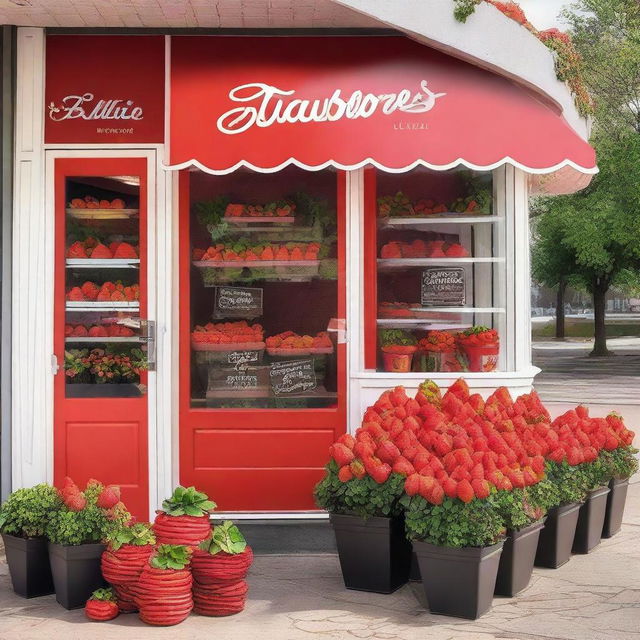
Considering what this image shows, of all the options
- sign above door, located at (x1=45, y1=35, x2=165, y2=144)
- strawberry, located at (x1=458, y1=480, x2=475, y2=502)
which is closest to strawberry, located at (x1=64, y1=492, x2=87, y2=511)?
strawberry, located at (x1=458, y1=480, x2=475, y2=502)

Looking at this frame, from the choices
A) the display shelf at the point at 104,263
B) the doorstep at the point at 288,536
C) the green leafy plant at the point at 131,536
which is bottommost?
the doorstep at the point at 288,536

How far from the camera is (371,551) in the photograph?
17.7ft

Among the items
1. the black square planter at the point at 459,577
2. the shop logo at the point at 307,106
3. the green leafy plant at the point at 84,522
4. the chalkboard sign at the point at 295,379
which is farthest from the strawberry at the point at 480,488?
the shop logo at the point at 307,106

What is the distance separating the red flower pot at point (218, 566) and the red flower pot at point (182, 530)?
94mm

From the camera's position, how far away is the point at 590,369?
28.6 metres

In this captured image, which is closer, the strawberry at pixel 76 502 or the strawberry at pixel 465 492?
the strawberry at pixel 465 492

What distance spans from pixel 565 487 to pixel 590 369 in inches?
938

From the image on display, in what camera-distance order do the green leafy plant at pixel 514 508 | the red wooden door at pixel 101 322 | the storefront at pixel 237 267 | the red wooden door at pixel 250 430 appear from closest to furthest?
the green leafy plant at pixel 514 508 < the storefront at pixel 237 267 < the red wooden door at pixel 101 322 < the red wooden door at pixel 250 430

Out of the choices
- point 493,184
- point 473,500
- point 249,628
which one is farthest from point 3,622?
point 493,184

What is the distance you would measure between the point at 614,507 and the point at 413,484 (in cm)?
243

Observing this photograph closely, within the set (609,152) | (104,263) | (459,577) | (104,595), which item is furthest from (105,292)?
(609,152)

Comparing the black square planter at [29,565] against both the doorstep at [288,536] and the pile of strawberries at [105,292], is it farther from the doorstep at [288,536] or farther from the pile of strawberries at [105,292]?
the pile of strawberries at [105,292]

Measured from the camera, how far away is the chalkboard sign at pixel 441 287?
23.6 ft

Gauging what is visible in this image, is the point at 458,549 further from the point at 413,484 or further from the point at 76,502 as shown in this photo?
the point at 76,502
